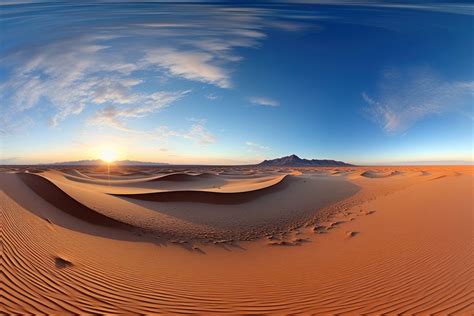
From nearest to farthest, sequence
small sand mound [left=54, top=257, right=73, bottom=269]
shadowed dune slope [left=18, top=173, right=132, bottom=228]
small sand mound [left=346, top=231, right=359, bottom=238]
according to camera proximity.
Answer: small sand mound [left=54, top=257, right=73, bottom=269] < small sand mound [left=346, top=231, right=359, bottom=238] < shadowed dune slope [left=18, top=173, right=132, bottom=228]

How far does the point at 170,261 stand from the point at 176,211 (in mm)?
6882

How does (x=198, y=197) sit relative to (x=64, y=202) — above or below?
above

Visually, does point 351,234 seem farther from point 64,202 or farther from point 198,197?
point 64,202

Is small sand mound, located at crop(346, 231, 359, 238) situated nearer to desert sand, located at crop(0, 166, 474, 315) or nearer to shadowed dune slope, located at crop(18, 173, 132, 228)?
desert sand, located at crop(0, 166, 474, 315)

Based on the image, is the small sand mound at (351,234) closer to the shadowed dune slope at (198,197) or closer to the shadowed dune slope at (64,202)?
the shadowed dune slope at (198,197)

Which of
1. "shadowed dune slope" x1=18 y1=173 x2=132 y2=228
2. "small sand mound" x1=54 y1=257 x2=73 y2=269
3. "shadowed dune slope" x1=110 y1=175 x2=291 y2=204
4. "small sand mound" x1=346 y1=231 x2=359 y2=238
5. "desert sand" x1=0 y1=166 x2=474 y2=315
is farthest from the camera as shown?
"shadowed dune slope" x1=110 y1=175 x2=291 y2=204

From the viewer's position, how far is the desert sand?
5148 millimetres

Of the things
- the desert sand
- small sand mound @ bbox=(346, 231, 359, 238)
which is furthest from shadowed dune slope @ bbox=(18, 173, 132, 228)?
small sand mound @ bbox=(346, 231, 359, 238)

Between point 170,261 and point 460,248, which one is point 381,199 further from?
point 170,261

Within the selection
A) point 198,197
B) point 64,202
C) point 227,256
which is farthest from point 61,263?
point 198,197

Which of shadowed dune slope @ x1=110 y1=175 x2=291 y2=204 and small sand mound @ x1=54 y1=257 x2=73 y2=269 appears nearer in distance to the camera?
small sand mound @ x1=54 y1=257 x2=73 y2=269

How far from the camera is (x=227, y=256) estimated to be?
818cm

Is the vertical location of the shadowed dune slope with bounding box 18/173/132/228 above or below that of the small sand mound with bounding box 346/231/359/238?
above

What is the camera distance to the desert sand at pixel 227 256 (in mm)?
5148
